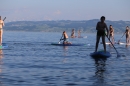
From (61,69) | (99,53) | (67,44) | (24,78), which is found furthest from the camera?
(67,44)

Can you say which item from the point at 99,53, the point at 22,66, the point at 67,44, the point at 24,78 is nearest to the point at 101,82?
the point at 24,78

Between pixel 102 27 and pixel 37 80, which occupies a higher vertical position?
pixel 102 27

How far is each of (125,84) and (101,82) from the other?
786 millimetres

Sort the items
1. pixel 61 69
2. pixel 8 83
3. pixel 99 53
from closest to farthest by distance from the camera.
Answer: pixel 8 83
pixel 61 69
pixel 99 53

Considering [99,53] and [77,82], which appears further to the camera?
[99,53]

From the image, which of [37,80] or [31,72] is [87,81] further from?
[31,72]

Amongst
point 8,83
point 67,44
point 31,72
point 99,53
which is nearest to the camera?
point 8,83

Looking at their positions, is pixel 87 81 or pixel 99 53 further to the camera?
pixel 99 53

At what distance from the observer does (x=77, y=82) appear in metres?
Answer: 14.4

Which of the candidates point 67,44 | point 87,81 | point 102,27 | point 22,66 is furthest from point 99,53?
point 67,44

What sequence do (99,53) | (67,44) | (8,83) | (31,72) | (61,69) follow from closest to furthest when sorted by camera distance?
(8,83), (31,72), (61,69), (99,53), (67,44)

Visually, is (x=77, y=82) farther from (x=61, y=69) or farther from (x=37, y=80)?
(x=61, y=69)

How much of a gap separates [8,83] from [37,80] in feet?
3.61

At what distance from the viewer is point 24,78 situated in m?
15.1
